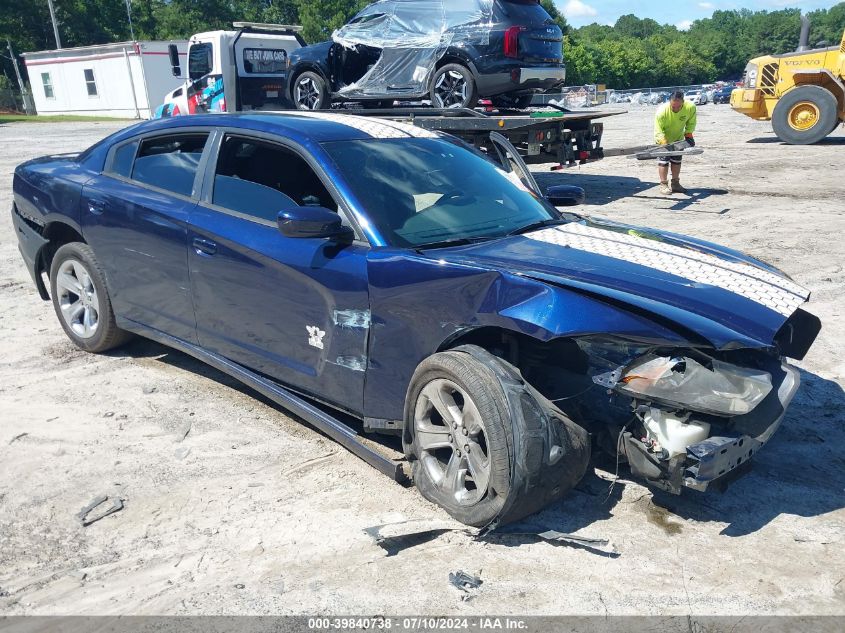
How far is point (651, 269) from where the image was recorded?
3354mm

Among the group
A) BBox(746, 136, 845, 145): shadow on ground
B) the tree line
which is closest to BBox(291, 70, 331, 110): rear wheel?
BBox(746, 136, 845, 145): shadow on ground

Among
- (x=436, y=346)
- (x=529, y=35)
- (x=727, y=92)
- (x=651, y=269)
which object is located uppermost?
(x=529, y=35)

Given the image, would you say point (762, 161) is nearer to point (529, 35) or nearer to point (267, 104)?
point (529, 35)

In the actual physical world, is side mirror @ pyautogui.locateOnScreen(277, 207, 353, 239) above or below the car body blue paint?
above

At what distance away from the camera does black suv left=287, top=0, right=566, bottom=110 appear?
11109 mm

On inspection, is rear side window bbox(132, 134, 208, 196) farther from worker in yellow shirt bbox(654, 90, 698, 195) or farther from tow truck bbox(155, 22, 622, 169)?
worker in yellow shirt bbox(654, 90, 698, 195)

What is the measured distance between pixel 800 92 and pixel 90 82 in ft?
125

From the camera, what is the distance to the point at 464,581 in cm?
286

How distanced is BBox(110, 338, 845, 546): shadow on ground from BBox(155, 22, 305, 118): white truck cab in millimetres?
12939

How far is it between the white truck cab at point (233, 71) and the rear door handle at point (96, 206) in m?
11.2

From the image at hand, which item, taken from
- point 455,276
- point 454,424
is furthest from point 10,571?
point 455,276

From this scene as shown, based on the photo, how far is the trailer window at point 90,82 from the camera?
4288cm

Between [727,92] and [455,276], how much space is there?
163 ft

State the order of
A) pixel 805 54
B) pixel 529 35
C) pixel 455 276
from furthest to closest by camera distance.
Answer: pixel 805 54, pixel 529 35, pixel 455 276
